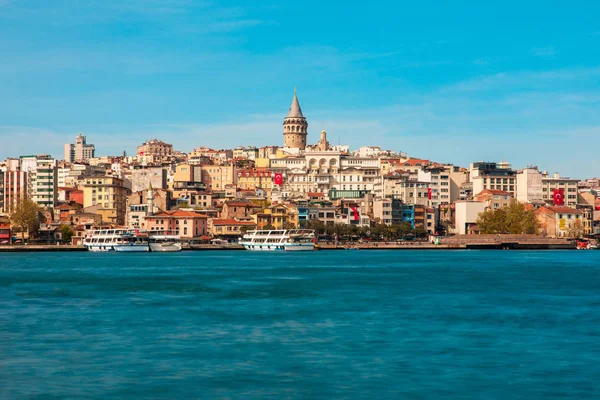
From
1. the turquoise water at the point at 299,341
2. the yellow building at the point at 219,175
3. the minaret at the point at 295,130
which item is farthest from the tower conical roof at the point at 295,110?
the turquoise water at the point at 299,341

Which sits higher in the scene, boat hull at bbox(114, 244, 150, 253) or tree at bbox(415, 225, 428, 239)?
tree at bbox(415, 225, 428, 239)

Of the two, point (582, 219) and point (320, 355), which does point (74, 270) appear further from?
point (582, 219)

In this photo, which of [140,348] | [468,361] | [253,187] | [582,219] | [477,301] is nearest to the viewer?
[468,361]

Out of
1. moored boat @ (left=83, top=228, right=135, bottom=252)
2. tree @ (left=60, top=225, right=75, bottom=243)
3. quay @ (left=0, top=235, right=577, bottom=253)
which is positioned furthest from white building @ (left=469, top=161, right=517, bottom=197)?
tree @ (left=60, top=225, right=75, bottom=243)

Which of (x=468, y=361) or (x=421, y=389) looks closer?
(x=421, y=389)

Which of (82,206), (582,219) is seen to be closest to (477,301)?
(582,219)

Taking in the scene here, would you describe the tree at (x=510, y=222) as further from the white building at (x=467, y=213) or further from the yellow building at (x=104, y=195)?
the yellow building at (x=104, y=195)

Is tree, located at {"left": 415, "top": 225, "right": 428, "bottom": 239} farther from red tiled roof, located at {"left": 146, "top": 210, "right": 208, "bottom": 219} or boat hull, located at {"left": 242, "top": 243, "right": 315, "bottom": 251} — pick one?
red tiled roof, located at {"left": 146, "top": 210, "right": 208, "bottom": 219}
